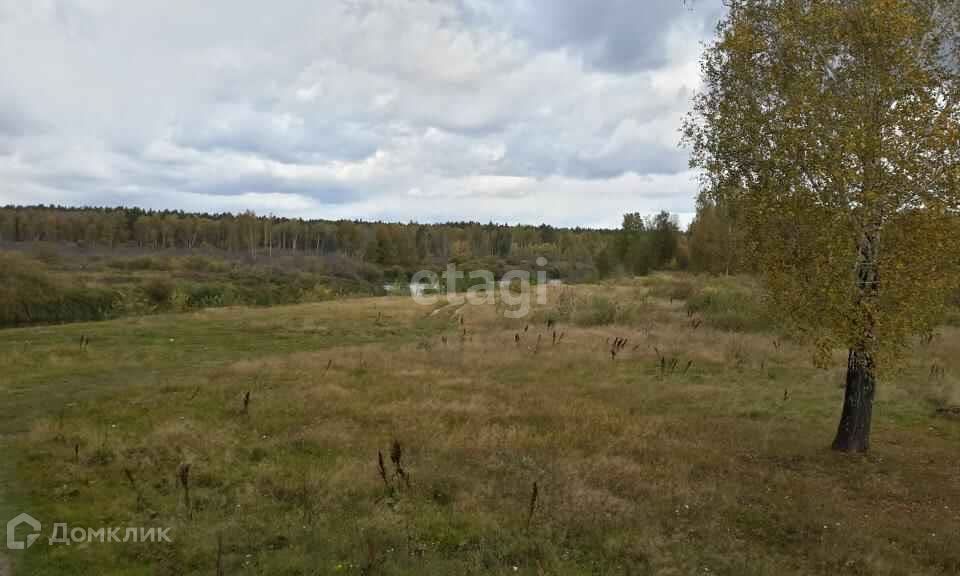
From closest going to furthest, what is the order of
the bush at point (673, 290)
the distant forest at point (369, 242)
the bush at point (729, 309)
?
the bush at point (729, 309), the bush at point (673, 290), the distant forest at point (369, 242)

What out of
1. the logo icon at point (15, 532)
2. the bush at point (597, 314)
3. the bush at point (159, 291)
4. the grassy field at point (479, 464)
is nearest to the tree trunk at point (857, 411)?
the grassy field at point (479, 464)

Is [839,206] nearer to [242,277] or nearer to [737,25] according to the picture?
[737,25]

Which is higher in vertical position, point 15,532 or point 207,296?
point 15,532

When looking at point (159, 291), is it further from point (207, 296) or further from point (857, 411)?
point (857, 411)

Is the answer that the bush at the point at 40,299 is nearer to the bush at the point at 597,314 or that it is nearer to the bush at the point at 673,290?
the bush at the point at 597,314

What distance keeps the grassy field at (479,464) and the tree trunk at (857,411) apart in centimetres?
42

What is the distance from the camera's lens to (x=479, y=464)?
12.9 metres

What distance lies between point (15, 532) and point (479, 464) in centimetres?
799

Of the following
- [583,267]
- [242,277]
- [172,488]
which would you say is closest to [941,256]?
[172,488]

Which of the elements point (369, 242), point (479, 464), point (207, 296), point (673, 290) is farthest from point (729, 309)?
point (369, 242)

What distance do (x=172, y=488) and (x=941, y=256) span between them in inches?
586

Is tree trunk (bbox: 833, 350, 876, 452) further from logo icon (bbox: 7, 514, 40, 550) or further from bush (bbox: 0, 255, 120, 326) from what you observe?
bush (bbox: 0, 255, 120, 326)

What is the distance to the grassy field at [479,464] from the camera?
8.82 meters

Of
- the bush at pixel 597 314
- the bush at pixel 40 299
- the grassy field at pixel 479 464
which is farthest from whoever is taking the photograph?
the bush at pixel 40 299
